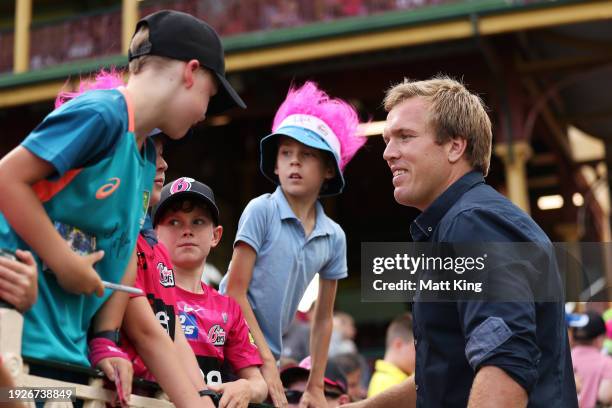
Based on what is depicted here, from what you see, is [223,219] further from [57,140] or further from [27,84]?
[57,140]

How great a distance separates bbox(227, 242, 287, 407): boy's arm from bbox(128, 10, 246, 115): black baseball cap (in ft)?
4.67

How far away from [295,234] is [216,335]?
748 millimetres

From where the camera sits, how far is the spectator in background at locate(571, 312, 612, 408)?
20.1 feet

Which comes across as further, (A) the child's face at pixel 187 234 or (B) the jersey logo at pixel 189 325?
(A) the child's face at pixel 187 234

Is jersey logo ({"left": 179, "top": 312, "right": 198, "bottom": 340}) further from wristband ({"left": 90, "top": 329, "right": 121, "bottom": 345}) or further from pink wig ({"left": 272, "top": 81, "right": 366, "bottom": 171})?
pink wig ({"left": 272, "top": 81, "right": 366, "bottom": 171})

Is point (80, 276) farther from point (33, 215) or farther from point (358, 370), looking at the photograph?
point (358, 370)

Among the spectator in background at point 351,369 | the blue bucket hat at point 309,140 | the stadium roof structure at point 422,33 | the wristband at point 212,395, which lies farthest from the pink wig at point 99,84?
the stadium roof structure at point 422,33

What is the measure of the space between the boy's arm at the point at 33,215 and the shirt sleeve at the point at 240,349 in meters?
1.45

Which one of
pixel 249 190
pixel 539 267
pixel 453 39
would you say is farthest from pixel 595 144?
pixel 539 267

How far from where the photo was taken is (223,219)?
16.3 metres

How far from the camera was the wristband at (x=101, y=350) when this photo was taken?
2.55 metres

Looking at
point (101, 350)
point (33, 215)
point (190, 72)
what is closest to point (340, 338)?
point (101, 350)

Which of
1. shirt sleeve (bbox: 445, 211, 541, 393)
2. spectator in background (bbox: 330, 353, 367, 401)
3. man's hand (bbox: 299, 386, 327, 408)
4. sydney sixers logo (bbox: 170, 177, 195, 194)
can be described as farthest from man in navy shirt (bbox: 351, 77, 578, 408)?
spectator in background (bbox: 330, 353, 367, 401)

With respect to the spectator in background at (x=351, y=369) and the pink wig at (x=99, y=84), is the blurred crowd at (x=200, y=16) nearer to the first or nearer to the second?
the spectator in background at (x=351, y=369)
